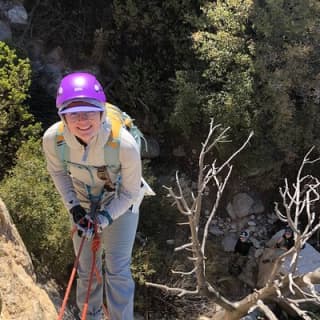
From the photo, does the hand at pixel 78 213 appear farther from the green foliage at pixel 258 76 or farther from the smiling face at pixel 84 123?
the green foliage at pixel 258 76

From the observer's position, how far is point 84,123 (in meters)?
2.29

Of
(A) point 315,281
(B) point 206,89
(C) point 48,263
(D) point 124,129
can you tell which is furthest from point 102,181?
(B) point 206,89

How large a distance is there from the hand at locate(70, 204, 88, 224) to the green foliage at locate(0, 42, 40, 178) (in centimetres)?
260

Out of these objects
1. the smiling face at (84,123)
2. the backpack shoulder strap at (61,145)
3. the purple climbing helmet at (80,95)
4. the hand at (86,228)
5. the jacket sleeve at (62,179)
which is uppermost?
the purple climbing helmet at (80,95)

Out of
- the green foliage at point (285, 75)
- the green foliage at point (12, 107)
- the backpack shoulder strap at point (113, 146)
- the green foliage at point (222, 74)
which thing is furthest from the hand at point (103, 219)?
the green foliage at point (285, 75)

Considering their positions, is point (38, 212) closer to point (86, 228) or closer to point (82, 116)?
point (86, 228)

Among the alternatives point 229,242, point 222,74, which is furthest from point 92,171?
point 229,242

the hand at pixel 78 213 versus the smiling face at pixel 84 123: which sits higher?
the smiling face at pixel 84 123

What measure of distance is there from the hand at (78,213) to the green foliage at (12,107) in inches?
102

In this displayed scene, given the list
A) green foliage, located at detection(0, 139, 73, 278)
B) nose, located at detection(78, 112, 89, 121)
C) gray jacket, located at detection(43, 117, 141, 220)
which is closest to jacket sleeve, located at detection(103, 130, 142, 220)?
gray jacket, located at detection(43, 117, 141, 220)

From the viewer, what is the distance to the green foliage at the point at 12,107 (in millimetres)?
5066

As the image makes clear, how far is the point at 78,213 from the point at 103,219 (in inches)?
6.2

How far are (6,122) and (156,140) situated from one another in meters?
2.30

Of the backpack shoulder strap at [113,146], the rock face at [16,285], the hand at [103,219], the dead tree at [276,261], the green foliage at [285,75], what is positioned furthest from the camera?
the green foliage at [285,75]
